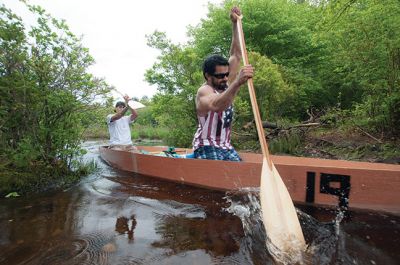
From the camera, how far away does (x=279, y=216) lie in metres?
2.50

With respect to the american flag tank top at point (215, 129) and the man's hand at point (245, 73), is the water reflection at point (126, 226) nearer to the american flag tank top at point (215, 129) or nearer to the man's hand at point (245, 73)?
the american flag tank top at point (215, 129)

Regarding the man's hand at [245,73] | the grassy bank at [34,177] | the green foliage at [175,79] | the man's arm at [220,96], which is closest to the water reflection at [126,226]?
the man's arm at [220,96]

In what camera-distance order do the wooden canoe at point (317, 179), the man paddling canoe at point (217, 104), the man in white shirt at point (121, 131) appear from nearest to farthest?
the man paddling canoe at point (217, 104), the wooden canoe at point (317, 179), the man in white shirt at point (121, 131)

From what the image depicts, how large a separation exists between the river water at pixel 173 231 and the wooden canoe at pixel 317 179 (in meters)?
0.12

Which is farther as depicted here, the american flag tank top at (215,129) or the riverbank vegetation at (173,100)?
the riverbank vegetation at (173,100)

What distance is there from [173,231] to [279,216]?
3.41 ft

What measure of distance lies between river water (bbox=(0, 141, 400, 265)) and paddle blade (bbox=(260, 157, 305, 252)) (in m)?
0.12

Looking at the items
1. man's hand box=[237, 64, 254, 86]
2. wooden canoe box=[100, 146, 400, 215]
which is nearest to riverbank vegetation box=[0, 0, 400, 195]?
wooden canoe box=[100, 146, 400, 215]

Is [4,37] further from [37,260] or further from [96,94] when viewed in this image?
[37,260]

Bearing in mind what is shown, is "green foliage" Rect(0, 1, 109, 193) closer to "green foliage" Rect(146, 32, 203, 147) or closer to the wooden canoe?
the wooden canoe

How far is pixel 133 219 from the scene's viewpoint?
129 inches

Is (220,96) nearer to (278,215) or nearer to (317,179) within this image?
(278,215)

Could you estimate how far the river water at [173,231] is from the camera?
2314 mm

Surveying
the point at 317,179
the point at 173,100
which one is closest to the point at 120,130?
the point at 173,100
